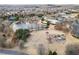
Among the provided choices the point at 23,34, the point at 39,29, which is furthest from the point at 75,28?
the point at 23,34

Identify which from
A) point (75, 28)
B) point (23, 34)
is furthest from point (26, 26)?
point (75, 28)

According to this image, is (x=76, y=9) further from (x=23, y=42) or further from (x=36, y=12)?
(x=23, y=42)

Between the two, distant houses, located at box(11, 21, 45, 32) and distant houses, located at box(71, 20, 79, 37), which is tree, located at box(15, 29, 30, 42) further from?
distant houses, located at box(71, 20, 79, 37)

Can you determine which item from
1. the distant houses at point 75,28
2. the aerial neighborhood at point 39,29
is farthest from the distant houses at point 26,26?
the distant houses at point 75,28

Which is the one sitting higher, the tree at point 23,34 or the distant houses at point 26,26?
the distant houses at point 26,26

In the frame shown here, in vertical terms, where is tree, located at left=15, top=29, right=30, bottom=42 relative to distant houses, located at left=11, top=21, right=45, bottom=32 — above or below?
below

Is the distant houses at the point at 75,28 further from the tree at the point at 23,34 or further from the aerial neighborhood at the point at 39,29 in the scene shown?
the tree at the point at 23,34

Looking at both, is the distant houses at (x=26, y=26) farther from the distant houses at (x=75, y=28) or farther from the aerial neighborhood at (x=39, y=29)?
the distant houses at (x=75, y=28)

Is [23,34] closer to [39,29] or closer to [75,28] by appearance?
[39,29]

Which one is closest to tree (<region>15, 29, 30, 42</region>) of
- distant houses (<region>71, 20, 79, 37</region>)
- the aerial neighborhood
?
the aerial neighborhood

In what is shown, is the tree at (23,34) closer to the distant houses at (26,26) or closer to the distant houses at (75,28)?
the distant houses at (26,26)

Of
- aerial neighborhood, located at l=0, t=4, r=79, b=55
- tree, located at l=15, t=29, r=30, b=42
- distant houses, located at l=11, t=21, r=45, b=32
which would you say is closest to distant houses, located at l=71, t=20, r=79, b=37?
aerial neighborhood, located at l=0, t=4, r=79, b=55
